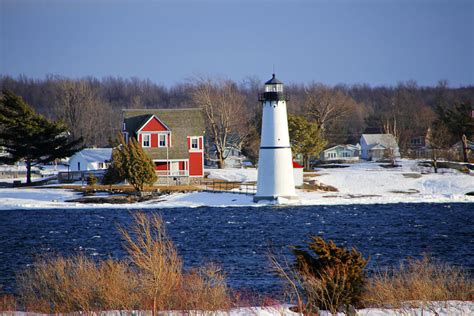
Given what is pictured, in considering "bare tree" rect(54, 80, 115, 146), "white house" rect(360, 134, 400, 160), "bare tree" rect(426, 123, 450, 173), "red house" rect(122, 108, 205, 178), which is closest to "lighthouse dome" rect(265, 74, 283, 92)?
"red house" rect(122, 108, 205, 178)

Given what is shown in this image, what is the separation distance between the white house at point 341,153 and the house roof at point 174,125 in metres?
30.1

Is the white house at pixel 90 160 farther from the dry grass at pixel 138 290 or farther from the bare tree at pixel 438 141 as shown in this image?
the dry grass at pixel 138 290

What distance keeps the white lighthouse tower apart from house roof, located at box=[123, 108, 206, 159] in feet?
48.8

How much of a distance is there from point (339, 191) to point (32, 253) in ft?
105

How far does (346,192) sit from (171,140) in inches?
592

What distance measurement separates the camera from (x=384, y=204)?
170ft

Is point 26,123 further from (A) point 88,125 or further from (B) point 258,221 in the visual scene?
(A) point 88,125

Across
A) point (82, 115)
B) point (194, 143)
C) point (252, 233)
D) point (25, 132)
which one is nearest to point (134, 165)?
point (194, 143)

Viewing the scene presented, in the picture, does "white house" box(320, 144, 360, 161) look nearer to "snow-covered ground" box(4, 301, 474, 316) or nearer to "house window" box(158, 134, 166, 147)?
"house window" box(158, 134, 166, 147)

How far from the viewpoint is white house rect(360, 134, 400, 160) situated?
82537 millimetres

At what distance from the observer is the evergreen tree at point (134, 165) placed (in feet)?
166

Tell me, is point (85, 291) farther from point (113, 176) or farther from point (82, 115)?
point (82, 115)

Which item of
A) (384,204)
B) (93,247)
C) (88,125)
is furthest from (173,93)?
(93,247)

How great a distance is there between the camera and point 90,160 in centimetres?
6944
